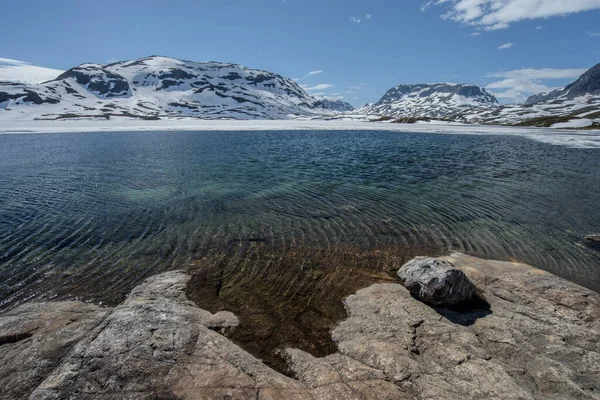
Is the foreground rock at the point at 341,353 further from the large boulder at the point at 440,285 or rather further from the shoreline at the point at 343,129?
Result: the shoreline at the point at 343,129

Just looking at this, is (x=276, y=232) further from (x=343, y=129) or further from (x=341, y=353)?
(x=343, y=129)

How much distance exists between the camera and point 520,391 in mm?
7059

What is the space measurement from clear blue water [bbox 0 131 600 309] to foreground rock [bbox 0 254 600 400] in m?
3.45

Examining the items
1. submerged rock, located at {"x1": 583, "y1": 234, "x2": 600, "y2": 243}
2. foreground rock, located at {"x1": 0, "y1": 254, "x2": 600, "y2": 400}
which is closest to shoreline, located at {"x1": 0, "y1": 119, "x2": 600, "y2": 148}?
submerged rock, located at {"x1": 583, "y1": 234, "x2": 600, "y2": 243}


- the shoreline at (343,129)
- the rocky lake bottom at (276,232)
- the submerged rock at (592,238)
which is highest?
the shoreline at (343,129)

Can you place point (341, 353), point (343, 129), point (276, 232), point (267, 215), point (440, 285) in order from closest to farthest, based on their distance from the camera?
point (341, 353) < point (440, 285) < point (276, 232) < point (267, 215) < point (343, 129)

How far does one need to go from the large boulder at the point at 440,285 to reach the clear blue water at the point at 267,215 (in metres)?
5.00

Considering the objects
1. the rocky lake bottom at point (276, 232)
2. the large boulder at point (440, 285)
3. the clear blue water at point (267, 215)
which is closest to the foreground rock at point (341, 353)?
the large boulder at point (440, 285)

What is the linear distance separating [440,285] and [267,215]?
12687 millimetres

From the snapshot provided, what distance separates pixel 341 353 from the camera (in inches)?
340

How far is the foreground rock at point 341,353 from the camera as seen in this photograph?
699cm

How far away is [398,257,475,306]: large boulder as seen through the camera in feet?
35.2

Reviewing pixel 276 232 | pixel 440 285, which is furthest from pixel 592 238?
pixel 276 232

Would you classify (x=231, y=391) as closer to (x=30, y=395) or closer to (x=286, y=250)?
(x=30, y=395)
